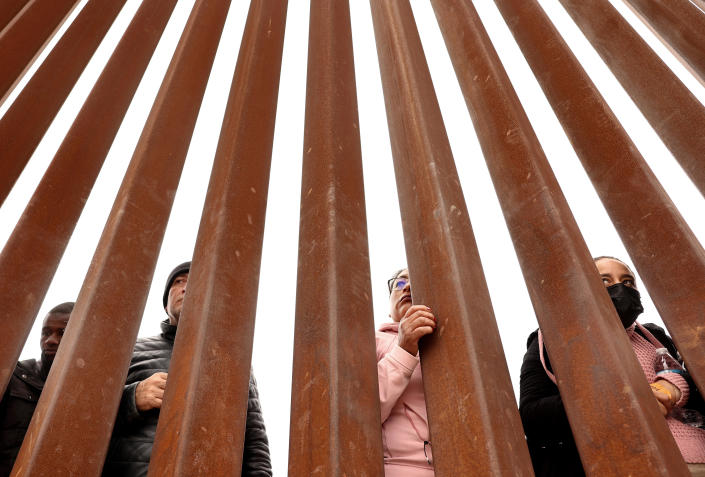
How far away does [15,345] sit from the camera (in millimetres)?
2326

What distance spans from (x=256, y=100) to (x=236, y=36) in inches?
131

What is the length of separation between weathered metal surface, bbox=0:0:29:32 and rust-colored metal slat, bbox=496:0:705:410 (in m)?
3.28

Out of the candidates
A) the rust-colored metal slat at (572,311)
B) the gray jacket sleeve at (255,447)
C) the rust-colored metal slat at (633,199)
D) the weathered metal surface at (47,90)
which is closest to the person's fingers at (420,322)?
the rust-colored metal slat at (572,311)

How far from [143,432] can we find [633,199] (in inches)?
87.4

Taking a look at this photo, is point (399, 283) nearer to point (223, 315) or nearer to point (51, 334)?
point (223, 315)

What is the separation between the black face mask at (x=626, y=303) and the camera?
2.38 m

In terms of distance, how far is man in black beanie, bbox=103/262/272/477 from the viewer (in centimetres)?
221

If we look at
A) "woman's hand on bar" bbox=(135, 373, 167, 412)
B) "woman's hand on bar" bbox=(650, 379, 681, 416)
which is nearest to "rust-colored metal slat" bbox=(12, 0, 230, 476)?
"woman's hand on bar" bbox=(135, 373, 167, 412)

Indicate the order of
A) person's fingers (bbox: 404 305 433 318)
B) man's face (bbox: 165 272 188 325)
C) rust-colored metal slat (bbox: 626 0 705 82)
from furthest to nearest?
1. rust-colored metal slat (bbox: 626 0 705 82)
2. man's face (bbox: 165 272 188 325)
3. person's fingers (bbox: 404 305 433 318)

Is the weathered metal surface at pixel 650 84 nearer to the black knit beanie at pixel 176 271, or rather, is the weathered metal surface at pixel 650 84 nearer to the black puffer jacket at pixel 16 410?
the black knit beanie at pixel 176 271

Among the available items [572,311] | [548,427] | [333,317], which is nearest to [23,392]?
[333,317]

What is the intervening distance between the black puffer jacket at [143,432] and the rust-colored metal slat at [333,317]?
2.12ft

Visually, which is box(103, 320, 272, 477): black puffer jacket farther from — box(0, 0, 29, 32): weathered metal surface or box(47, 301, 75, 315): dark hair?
box(0, 0, 29, 32): weathered metal surface

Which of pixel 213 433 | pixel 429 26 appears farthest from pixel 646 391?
pixel 429 26
